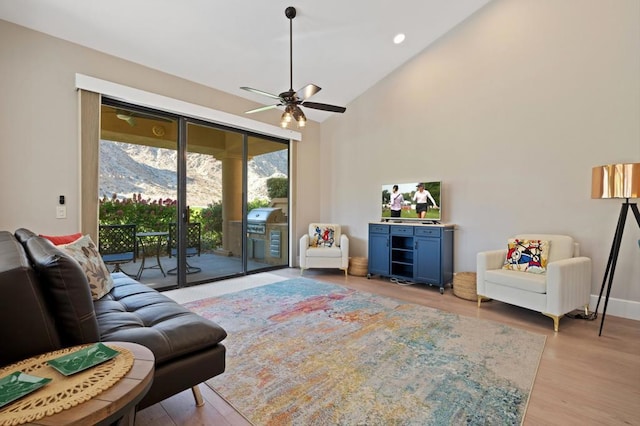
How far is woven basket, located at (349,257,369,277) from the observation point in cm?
502

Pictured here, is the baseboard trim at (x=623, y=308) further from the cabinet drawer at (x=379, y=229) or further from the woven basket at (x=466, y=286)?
the cabinet drawer at (x=379, y=229)

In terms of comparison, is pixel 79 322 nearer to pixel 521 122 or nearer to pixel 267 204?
pixel 267 204

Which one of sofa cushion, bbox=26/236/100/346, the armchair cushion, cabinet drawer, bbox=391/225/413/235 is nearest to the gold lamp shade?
cabinet drawer, bbox=391/225/413/235

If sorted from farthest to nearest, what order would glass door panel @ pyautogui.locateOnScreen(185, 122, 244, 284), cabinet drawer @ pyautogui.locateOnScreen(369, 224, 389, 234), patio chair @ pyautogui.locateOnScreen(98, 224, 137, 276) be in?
cabinet drawer @ pyautogui.locateOnScreen(369, 224, 389, 234), glass door panel @ pyautogui.locateOnScreen(185, 122, 244, 284), patio chair @ pyautogui.locateOnScreen(98, 224, 137, 276)

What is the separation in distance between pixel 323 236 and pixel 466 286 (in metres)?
2.48

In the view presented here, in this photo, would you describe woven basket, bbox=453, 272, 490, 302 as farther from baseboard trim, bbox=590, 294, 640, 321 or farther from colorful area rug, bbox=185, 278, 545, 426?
baseboard trim, bbox=590, 294, 640, 321

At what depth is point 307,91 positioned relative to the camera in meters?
2.85

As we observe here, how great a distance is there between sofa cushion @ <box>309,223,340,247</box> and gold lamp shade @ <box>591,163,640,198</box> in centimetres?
350

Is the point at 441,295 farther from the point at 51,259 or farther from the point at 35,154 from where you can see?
the point at 35,154

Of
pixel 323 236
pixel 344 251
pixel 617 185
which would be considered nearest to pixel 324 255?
pixel 344 251

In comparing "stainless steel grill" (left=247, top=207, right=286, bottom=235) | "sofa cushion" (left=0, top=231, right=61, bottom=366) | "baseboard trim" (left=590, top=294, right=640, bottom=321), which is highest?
"stainless steel grill" (left=247, top=207, right=286, bottom=235)

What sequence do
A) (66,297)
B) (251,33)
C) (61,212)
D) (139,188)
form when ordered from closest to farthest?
(66,297), (61,212), (251,33), (139,188)

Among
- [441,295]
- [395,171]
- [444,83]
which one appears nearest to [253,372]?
[441,295]

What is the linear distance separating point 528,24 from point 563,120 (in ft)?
4.25
